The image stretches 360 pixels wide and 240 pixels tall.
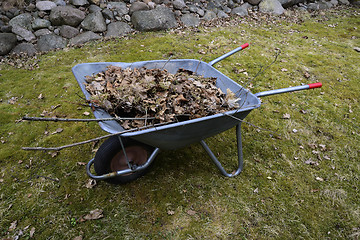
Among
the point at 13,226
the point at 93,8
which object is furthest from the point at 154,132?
the point at 93,8

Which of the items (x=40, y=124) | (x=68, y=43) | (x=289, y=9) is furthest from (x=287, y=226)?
Result: (x=289, y=9)

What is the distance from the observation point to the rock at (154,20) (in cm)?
584

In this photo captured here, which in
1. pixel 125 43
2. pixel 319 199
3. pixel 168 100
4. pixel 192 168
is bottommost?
pixel 319 199

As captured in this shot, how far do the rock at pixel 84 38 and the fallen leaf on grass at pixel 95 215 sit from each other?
475 cm

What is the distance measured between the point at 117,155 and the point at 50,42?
4.67 meters

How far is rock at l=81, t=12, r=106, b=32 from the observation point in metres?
5.52

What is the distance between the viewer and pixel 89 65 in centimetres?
229

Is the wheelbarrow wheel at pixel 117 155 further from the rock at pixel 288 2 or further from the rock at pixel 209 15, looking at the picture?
the rock at pixel 288 2

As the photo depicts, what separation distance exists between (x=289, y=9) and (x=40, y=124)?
9.44m

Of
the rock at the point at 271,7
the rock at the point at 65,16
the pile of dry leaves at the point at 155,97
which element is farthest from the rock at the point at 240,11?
the pile of dry leaves at the point at 155,97

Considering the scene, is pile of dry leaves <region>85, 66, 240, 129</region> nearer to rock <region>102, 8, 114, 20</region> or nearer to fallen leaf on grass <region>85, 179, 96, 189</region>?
fallen leaf on grass <region>85, 179, 96, 189</region>

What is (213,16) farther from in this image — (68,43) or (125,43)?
(68,43)

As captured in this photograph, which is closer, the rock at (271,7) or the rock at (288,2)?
the rock at (271,7)

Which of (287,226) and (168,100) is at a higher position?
(168,100)
